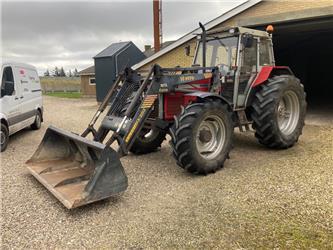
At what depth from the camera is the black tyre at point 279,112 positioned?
5770mm

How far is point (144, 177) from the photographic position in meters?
4.95

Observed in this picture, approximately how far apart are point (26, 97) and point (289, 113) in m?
6.52

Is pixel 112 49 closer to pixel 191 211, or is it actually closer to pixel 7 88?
pixel 7 88

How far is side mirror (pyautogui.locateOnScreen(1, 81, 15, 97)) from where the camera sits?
274 inches

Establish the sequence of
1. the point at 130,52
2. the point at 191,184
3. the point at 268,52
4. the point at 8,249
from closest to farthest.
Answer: the point at 8,249 → the point at 191,184 → the point at 268,52 → the point at 130,52

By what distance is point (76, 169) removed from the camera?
4688mm

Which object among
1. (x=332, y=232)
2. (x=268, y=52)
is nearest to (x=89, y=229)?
(x=332, y=232)

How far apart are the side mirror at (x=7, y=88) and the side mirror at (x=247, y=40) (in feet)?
17.4

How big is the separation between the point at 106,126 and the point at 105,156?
1422 mm

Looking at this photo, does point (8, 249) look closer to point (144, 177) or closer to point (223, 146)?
point (144, 177)

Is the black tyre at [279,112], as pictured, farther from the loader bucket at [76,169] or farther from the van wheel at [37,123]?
the van wheel at [37,123]

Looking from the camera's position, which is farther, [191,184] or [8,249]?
[191,184]

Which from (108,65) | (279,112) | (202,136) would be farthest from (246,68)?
(108,65)

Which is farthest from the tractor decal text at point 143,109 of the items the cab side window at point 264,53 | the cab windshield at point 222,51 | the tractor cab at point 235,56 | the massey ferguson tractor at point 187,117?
the cab side window at point 264,53
